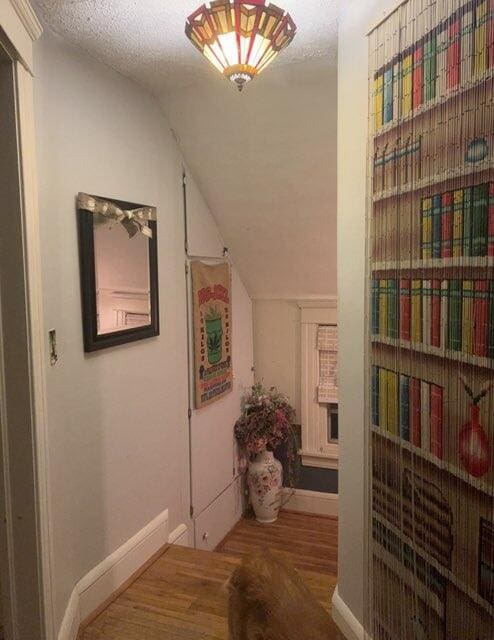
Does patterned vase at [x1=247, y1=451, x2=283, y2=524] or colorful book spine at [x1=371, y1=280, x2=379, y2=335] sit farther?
patterned vase at [x1=247, y1=451, x2=283, y2=524]

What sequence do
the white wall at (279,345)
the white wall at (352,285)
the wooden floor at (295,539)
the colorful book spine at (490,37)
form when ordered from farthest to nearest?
1. the white wall at (279,345)
2. the wooden floor at (295,539)
3. the white wall at (352,285)
4. the colorful book spine at (490,37)

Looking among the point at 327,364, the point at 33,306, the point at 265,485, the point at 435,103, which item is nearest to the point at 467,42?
the point at 435,103

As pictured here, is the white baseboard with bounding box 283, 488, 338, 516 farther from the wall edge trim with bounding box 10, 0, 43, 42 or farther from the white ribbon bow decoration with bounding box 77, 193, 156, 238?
the wall edge trim with bounding box 10, 0, 43, 42

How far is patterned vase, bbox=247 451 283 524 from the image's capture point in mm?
3918

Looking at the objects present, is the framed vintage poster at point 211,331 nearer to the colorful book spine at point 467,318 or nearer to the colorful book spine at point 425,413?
the colorful book spine at point 425,413

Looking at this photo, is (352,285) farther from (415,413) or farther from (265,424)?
(265,424)

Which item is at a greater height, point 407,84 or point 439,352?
point 407,84

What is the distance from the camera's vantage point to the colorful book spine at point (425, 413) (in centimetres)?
125

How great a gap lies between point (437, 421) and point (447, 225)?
47 cm

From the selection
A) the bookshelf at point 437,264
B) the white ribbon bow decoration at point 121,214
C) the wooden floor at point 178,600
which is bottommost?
the wooden floor at point 178,600

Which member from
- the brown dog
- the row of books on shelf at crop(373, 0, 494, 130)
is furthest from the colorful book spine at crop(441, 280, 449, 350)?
the brown dog

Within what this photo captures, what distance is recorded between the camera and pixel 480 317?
1.08 metres

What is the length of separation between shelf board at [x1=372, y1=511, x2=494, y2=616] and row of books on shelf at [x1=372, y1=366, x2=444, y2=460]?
0.83 feet

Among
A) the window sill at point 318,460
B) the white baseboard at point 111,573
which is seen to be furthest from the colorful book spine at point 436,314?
the window sill at point 318,460
